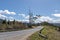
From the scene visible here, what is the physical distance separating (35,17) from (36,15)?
4.60ft

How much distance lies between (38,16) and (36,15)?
1.53m

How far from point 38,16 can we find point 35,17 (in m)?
2.05

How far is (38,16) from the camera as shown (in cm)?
9900

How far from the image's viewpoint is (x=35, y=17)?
3880 inches

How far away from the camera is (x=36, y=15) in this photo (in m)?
98.4
